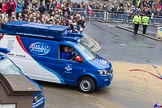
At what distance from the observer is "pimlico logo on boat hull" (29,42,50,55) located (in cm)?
1346

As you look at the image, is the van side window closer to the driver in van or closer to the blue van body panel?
the driver in van

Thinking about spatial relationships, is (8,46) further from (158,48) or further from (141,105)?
(158,48)

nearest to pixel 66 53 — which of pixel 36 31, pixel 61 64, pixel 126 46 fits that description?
pixel 61 64

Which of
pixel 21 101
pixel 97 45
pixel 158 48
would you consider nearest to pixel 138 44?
pixel 158 48

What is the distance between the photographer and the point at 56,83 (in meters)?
14.1

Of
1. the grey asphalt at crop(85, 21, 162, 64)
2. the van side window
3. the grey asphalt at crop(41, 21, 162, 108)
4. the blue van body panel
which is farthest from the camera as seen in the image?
the grey asphalt at crop(85, 21, 162, 64)


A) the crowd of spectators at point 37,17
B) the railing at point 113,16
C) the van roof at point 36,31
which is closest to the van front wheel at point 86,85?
the van roof at point 36,31

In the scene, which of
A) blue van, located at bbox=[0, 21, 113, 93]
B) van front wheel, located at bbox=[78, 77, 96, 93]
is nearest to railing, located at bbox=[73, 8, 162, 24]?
blue van, located at bbox=[0, 21, 113, 93]

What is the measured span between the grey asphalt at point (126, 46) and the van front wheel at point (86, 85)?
6977mm

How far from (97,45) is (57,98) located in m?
12.4

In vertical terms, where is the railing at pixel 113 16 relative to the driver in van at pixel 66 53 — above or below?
below

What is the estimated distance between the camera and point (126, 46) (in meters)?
25.4

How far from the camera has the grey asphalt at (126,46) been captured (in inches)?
831

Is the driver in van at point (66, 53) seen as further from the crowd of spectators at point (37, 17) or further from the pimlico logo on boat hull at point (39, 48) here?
the crowd of spectators at point (37, 17)
